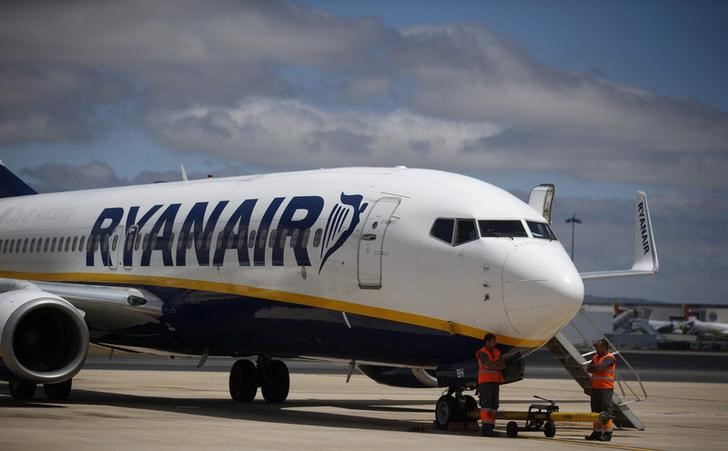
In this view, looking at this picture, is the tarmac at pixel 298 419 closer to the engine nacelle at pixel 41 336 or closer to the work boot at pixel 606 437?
the work boot at pixel 606 437

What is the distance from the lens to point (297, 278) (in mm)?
22812

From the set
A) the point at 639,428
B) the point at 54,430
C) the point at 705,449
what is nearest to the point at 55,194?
the point at 54,430

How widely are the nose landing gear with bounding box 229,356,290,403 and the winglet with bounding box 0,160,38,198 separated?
10421 millimetres

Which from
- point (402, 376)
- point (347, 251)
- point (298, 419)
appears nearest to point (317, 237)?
point (347, 251)

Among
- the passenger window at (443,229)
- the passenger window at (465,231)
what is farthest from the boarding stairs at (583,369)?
the passenger window at (443,229)

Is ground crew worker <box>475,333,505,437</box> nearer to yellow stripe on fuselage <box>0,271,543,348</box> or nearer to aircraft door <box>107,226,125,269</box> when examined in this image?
yellow stripe on fuselage <box>0,271,543,348</box>

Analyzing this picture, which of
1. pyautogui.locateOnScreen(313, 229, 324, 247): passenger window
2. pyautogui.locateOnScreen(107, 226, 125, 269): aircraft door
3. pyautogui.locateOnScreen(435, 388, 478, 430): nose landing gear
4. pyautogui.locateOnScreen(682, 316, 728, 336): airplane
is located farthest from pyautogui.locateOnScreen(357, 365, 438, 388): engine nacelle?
pyautogui.locateOnScreen(682, 316, 728, 336): airplane

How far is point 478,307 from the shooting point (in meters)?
20.0

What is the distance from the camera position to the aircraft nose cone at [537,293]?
1959 centimetres

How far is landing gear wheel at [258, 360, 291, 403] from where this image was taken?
1096 inches

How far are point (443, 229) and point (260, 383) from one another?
8.78m

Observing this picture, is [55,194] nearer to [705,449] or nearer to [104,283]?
[104,283]

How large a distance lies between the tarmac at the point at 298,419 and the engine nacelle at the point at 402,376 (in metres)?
0.68

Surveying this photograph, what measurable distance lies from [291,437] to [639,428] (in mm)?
6848
